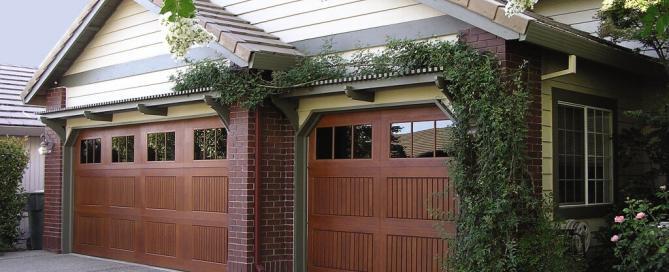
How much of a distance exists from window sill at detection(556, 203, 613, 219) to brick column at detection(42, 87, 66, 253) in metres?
9.05

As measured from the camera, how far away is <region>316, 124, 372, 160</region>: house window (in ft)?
29.2

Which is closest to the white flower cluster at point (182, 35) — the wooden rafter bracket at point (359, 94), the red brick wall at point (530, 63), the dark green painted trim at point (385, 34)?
the wooden rafter bracket at point (359, 94)

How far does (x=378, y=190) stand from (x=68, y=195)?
7.13 meters

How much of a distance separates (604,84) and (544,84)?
Result: 5.20 feet

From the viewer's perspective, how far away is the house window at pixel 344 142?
8.91 metres

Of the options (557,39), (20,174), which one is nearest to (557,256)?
(557,39)

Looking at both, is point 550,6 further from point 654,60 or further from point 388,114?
point 388,114

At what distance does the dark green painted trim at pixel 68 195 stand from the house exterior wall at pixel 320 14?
15.2 ft

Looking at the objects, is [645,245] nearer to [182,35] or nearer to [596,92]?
[596,92]

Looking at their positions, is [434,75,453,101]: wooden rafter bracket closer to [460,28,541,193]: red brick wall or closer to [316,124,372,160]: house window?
[460,28,541,193]: red brick wall

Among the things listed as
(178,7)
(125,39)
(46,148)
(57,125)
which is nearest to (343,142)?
(125,39)

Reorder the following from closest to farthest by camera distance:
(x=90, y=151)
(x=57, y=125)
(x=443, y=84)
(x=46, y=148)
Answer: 1. (x=443, y=84)
2. (x=90, y=151)
3. (x=57, y=125)
4. (x=46, y=148)

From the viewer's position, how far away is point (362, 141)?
8945mm

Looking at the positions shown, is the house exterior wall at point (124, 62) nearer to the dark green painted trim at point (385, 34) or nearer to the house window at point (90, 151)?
the house window at point (90, 151)
